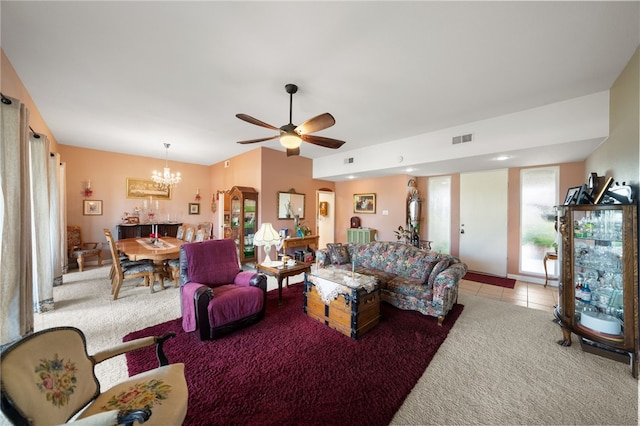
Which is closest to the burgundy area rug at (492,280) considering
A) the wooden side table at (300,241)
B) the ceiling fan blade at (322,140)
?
the wooden side table at (300,241)

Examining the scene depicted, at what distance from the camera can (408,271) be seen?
365 centimetres

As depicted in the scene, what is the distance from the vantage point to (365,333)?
2.69 m

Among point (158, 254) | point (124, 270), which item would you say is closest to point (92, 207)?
point (124, 270)

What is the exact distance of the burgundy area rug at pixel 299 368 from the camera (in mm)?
1662

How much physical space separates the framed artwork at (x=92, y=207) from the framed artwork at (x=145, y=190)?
0.64 meters

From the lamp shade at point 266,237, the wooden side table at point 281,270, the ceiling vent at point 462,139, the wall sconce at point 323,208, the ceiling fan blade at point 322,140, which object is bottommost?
the wooden side table at point 281,270

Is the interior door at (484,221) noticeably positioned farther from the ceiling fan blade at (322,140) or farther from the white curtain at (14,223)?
the white curtain at (14,223)

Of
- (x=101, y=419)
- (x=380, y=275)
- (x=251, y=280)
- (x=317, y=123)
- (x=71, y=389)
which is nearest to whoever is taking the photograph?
(x=101, y=419)

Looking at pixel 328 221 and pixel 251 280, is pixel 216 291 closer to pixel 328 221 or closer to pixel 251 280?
pixel 251 280

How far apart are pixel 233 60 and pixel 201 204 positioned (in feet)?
19.9

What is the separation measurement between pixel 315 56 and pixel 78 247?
6.85 meters

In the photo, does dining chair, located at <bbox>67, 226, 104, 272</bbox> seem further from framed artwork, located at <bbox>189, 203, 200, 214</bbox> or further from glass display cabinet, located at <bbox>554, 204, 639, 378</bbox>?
glass display cabinet, located at <bbox>554, 204, 639, 378</bbox>

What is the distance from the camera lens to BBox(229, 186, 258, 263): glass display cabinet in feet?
17.5

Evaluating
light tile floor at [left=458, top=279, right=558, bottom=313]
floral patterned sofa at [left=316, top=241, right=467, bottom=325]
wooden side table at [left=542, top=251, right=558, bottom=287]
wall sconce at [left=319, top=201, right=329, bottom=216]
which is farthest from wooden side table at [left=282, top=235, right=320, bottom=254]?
wooden side table at [left=542, top=251, right=558, bottom=287]
